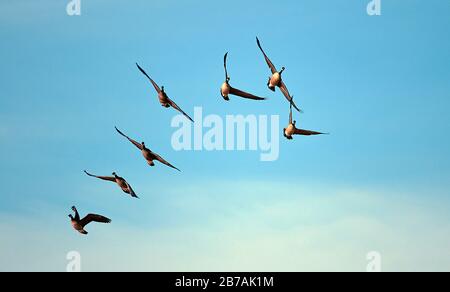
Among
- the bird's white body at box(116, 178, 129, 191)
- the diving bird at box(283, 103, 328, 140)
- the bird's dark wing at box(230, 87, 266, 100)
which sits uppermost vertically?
the bird's dark wing at box(230, 87, 266, 100)

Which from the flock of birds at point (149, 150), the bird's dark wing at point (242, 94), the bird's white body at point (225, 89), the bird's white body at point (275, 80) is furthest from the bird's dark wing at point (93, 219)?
the bird's white body at point (275, 80)

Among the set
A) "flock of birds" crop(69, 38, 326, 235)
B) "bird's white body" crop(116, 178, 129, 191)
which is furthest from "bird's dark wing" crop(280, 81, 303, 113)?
"bird's white body" crop(116, 178, 129, 191)

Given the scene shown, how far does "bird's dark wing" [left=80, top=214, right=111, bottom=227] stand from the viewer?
86.8 ft

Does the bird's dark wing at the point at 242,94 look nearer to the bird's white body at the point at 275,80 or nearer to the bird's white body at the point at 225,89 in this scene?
the bird's white body at the point at 225,89

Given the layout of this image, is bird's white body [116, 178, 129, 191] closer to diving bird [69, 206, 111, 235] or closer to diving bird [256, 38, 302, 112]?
diving bird [69, 206, 111, 235]

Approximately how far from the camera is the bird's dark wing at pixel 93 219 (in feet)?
86.8

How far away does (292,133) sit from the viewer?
88.1 ft

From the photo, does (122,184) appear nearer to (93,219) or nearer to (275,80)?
(93,219)

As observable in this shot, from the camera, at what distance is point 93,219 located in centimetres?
2656

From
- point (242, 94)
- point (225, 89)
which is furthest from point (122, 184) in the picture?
point (242, 94)
